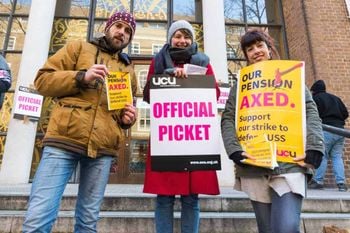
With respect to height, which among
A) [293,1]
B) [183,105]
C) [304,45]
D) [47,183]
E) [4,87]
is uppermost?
[293,1]

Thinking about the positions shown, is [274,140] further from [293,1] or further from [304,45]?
[293,1]

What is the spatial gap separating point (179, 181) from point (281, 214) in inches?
32.4

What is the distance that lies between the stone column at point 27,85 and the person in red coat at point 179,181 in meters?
4.62

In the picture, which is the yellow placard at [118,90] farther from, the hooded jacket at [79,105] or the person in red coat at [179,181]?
the person in red coat at [179,181]

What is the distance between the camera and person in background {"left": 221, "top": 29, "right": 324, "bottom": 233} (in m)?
1.84

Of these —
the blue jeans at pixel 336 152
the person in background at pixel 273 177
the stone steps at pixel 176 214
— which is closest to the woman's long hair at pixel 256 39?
the person in background at pixel 273 177

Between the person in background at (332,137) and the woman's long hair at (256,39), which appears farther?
the person in background at (332,137)

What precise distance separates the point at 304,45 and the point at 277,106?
21.4 ft

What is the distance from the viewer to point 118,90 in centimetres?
224

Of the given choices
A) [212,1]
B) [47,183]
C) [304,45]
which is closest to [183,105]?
[47,183]

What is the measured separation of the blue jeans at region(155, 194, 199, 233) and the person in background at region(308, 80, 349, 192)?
14.1ft

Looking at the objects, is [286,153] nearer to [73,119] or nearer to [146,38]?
[73,119]

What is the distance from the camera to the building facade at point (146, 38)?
656cm

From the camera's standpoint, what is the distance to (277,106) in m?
2.01
